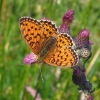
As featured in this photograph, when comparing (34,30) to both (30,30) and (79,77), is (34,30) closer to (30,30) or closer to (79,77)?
(30,30)

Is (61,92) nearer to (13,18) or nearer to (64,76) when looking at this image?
(64,76)

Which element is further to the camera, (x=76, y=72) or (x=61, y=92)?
(x=61, y=92)

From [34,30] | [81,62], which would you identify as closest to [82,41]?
[81,62]

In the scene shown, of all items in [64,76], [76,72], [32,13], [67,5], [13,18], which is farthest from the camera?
[32,13]

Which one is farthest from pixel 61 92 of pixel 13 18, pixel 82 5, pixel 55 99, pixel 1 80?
pixel 82 5

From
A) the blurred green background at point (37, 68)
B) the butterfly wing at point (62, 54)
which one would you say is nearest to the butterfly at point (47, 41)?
the butterfly wing at point (62, 54)

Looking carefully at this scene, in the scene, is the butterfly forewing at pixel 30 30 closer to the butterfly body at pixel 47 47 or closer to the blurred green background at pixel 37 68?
the butterfly body at pixel 47 47

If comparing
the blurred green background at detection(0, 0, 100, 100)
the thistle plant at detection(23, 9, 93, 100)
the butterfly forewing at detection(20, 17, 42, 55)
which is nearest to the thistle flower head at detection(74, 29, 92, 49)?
the thistle plant at detection(23, 9, 93, 100)

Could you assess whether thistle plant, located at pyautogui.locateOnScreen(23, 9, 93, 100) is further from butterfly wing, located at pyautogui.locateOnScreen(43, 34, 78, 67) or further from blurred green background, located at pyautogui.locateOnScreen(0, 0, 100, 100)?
blurred green background, located at pyautogui.locateOnScreen(0, 0, 100, 100)
